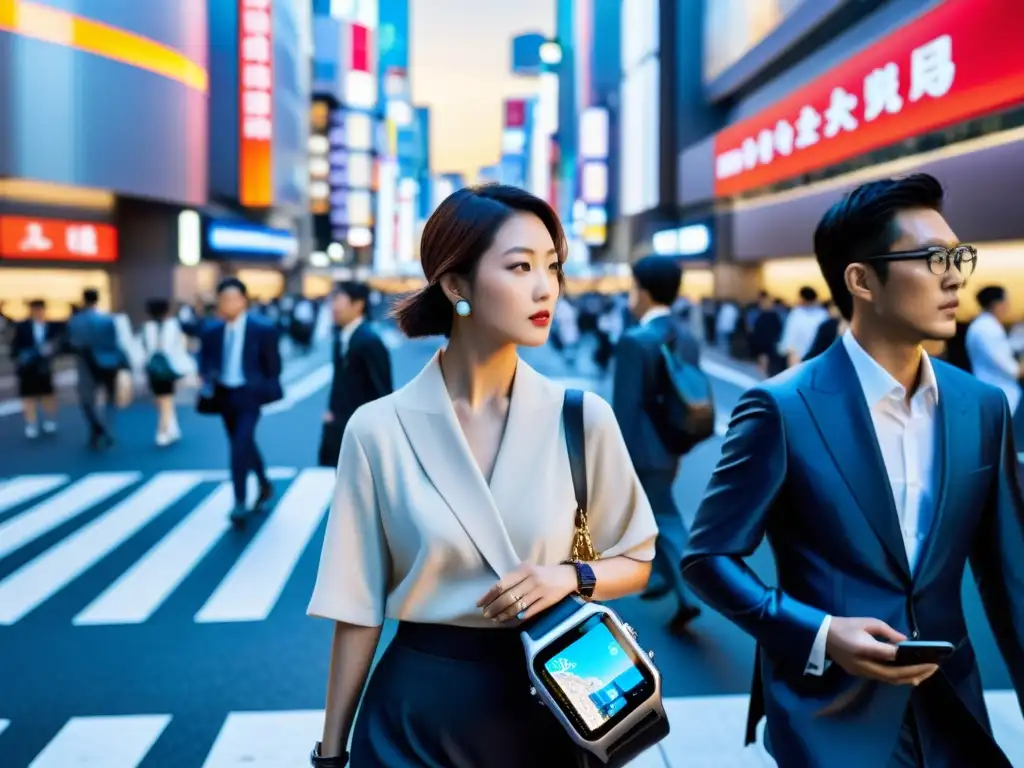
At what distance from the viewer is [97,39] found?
87.9ft

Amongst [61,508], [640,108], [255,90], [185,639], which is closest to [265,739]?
[185,639]

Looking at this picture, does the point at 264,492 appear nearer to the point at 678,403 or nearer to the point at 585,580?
the point at 678,403

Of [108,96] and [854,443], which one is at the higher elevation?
[108,96]

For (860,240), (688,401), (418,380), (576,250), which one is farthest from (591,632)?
(576,250)

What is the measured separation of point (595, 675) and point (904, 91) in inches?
743

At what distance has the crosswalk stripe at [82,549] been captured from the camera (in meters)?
6.25

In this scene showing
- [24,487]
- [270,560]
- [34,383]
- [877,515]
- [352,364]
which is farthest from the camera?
[34,383]

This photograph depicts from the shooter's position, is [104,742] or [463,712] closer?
[463,712]

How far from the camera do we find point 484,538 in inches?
77.6

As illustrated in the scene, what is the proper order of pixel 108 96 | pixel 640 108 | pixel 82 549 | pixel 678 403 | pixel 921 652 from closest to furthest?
pixel 921 652 < pixel 678 403 < pixel 82 549 < pixel 108 96 < pixel 640 108

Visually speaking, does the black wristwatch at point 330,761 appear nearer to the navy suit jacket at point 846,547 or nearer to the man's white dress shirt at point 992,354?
the navy suit jacket at point 846,547

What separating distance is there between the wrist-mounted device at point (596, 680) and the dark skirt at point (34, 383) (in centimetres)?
1221

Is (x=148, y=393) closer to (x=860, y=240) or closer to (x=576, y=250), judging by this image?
(x=860, y=240)

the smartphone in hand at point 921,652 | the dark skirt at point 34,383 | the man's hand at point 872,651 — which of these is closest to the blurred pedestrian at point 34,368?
the dark skirt at point 34,383
